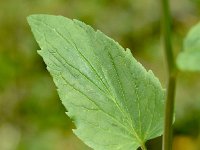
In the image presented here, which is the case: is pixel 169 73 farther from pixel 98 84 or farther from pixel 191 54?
pixel 98 84

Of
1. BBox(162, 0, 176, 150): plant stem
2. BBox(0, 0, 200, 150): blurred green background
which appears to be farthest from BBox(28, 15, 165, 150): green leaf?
BBox(0, 0, 200, 150): blurred green background

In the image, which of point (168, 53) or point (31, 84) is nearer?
point (168, 53)

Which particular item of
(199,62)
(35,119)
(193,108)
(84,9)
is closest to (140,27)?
(84,9)

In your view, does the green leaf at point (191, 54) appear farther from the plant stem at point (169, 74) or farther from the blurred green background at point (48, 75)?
the blurred green background at point (48, 75)

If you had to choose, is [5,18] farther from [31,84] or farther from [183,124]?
[183,124]

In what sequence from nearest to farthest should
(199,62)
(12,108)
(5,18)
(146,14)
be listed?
(199,62) → (12,108) → (5,18) → (146,14)

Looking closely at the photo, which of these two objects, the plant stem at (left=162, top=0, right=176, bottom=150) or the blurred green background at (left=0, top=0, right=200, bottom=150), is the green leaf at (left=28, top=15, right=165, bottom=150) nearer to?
the plant stem at (left=162, top=0, right=176, bottom=150)
